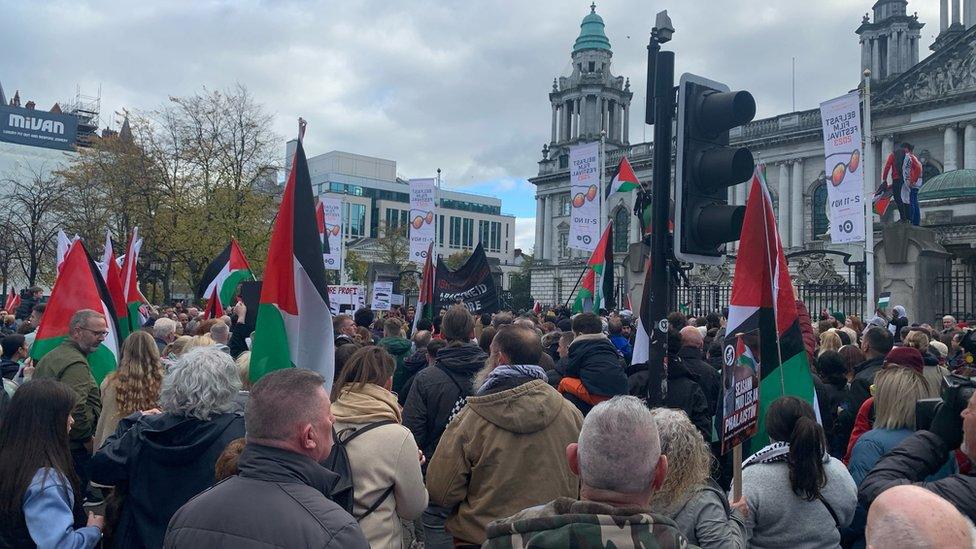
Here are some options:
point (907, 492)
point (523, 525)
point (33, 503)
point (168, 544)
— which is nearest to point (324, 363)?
point (33, 503)

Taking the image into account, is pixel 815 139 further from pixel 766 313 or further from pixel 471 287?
pixel 766 313

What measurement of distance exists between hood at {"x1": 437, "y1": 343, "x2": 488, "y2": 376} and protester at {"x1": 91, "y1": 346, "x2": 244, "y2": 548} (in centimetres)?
186

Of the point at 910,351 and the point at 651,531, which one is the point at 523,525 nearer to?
the point at 651,531

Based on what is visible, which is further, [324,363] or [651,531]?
[324,363]

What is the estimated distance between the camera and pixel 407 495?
12.5 ft

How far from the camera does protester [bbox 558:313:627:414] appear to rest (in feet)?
18.9

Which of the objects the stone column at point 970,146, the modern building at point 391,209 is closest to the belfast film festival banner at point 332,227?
the stone column at point 970,146

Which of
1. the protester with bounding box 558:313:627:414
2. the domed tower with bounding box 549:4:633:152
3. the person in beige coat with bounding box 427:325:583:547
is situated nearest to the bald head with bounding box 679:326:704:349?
the protester with bounding box 558:313:627:414

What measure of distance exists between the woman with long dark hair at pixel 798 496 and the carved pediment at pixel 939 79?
48416 mm

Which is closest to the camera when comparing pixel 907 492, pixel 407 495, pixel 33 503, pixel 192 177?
pixel 907 492

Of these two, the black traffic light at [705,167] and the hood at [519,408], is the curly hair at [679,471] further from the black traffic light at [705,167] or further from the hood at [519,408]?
the black traffic light at [705,167]

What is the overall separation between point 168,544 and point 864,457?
365cm

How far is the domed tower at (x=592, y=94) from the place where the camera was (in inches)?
2859

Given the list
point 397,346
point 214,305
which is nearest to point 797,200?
point 214,305
